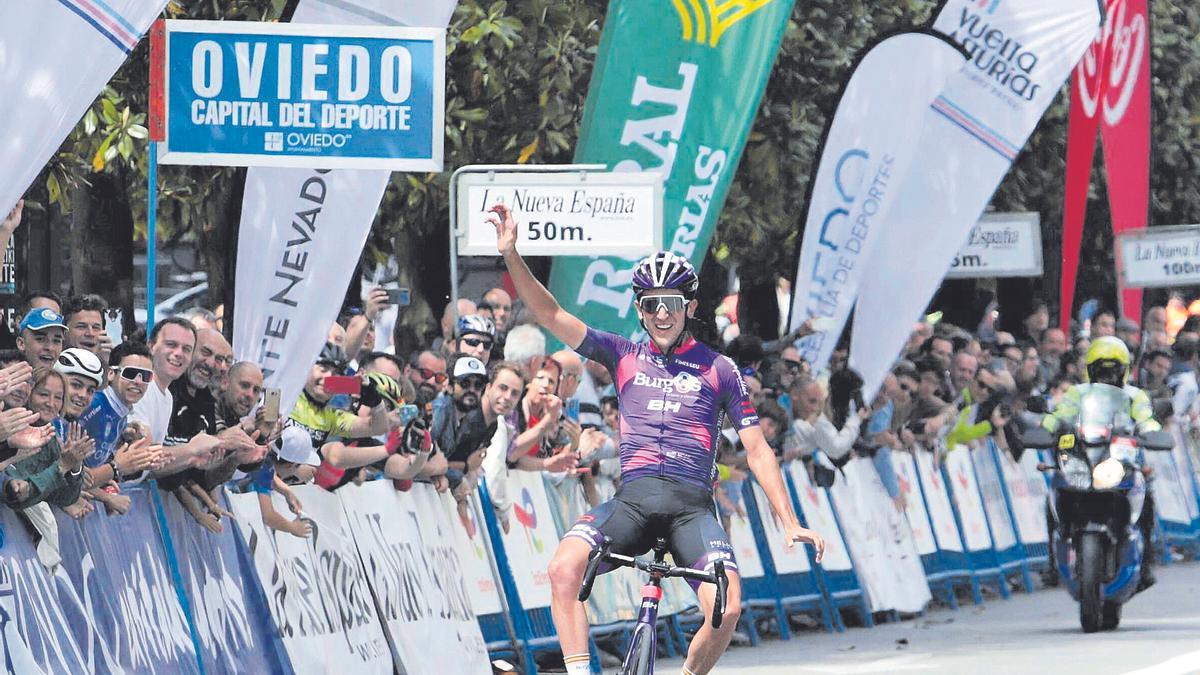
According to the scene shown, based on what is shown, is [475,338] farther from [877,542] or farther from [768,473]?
[877,542]

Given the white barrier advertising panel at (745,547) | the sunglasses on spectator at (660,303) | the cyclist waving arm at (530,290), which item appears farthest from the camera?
the white barrier advertising panel at (745,547)

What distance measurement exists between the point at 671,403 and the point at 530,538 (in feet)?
14.6

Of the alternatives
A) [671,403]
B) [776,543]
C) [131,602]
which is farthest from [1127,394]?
[131,602]

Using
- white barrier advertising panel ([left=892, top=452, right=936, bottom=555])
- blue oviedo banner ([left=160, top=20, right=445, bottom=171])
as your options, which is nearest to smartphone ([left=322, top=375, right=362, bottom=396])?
blue oviedo banner ([left=160, top=20, right=445, bottom=171])

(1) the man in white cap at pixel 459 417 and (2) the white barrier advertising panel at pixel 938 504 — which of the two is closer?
(1) the man in white cap at pixel 459 417

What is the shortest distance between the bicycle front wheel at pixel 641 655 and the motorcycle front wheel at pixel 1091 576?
8459mm

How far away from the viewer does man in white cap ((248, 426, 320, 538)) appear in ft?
39.5

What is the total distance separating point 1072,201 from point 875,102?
6.85 m

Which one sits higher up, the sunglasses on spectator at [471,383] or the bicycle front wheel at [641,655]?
the sunglasses on spectator at [471,383]

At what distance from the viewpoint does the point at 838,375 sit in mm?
19109

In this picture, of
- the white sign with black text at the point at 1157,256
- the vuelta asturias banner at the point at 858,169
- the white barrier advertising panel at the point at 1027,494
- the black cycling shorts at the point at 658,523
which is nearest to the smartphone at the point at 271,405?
the black cycling shorts at the point at 658,523

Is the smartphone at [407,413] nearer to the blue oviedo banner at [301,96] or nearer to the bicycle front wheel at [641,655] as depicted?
the blue oviedo banner at [301,96]

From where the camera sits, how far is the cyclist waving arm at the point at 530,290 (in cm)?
1003

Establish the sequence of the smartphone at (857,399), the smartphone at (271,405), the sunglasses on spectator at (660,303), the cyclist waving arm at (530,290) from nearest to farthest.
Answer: the cyclist waving arm at (530,290)
the sunglasses on spectator at (660,303)
the smartphone at (271,405)
the smartphone at (857,399)
